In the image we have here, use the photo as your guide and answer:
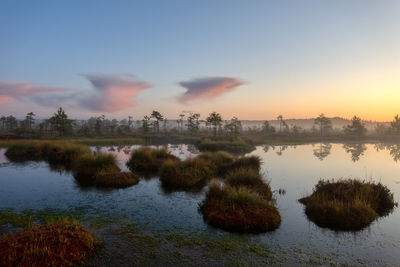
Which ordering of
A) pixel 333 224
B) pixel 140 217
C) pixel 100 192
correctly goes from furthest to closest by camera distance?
pixel 100 192 < pixel 140 217 < pixel 333 224

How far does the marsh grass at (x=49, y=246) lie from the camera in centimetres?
681

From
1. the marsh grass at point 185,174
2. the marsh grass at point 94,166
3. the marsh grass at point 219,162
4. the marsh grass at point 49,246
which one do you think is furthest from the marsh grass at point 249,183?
the marsh grass at point 94,166

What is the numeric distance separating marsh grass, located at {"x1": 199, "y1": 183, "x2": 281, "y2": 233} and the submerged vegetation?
7.29 ft

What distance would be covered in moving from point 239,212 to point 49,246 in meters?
7.39

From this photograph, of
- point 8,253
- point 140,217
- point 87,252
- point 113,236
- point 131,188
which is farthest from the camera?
point 131,188

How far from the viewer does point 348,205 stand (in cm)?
1159

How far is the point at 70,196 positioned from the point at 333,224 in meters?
14.7

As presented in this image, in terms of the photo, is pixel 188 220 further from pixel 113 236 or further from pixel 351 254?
pixel 351 254

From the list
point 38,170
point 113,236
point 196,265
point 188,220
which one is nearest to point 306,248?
point 196,265

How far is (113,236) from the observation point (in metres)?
9.33

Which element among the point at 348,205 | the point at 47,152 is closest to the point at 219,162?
the point at 348,205

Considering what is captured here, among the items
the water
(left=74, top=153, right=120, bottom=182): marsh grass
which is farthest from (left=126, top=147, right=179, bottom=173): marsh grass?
the water

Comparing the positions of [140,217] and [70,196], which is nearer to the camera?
[140,217]

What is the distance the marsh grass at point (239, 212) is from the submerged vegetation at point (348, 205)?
222cm
